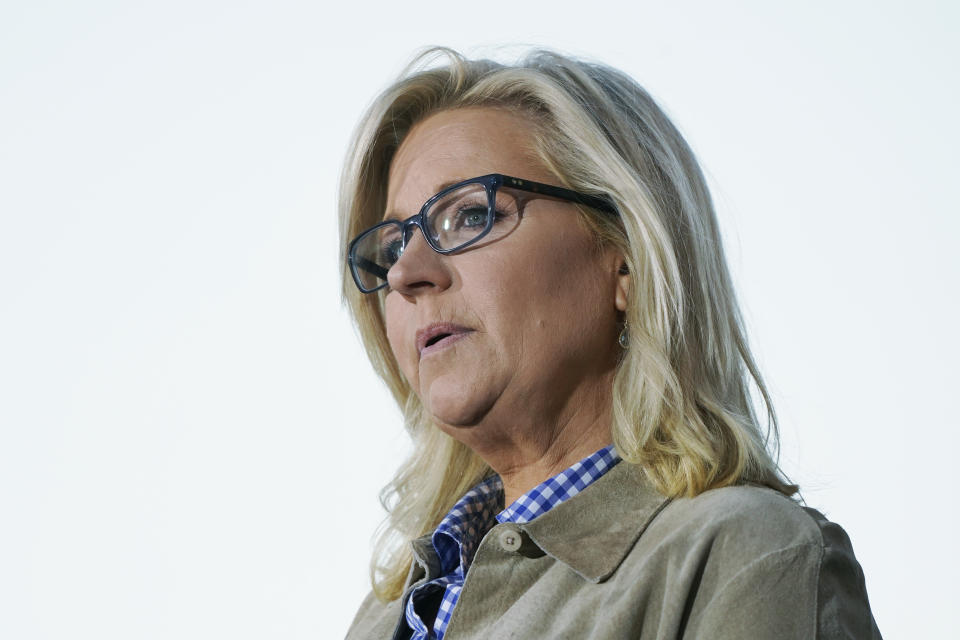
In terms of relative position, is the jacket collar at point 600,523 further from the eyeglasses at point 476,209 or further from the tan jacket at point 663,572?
the eyeglasses at point 476,209

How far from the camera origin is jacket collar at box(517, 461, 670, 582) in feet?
5.14

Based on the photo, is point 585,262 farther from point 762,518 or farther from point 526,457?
point 762,518

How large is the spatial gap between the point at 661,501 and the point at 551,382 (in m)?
0.28

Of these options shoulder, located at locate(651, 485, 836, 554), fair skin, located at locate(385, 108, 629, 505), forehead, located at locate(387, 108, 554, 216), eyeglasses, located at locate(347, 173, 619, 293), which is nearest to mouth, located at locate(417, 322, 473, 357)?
fair skin, located at locate(385, 108, 629, 505)

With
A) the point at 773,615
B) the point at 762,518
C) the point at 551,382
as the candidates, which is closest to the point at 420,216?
the point at 551,382

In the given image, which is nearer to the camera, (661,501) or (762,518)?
(762,518)

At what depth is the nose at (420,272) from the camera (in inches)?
71.1

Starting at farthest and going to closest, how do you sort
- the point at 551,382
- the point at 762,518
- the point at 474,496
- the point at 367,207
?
the point at 367,207 → the point at 474,496 → the point at 551,382 → the point at 762,518

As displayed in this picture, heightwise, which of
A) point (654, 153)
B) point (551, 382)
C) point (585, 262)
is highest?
point (654, 153)


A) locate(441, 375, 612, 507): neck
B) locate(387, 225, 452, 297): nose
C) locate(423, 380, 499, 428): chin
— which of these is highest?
locate(387, 225, 452, 297): nose

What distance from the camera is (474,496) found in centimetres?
209

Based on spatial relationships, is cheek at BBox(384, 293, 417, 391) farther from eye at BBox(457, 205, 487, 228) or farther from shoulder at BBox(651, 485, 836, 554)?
shoulder at BBox(651, 485, 836, 554)

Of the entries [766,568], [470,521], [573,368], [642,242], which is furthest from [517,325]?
[766,568]

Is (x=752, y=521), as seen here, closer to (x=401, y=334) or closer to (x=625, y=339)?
(x=625, y=339)
